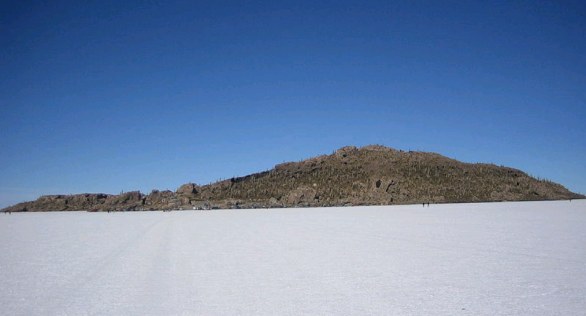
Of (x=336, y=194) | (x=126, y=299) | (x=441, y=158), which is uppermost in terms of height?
(x=441, y=158)

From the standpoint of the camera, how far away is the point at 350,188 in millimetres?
66188

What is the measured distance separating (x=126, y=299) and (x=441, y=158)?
77.1 metres

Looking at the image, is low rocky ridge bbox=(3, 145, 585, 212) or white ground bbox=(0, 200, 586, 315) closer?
white ground bbox=(0, 200, 586, 315)

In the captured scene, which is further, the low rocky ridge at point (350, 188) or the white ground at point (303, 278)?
the low rocky ridge at point (350, 188)

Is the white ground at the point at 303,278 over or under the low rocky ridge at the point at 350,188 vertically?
under

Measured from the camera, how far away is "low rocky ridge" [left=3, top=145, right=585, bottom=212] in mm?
59844

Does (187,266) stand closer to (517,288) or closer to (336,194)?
(517,288)

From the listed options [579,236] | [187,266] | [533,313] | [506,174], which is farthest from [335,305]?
[506,174]

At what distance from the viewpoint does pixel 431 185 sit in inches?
2532

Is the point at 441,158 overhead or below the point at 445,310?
overhead

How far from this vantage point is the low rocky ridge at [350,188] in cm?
5984

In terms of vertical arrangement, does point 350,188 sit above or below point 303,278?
above

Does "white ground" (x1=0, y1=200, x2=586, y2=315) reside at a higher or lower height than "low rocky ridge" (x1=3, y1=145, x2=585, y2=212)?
lower

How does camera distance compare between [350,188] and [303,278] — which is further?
[350,188]
